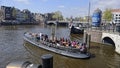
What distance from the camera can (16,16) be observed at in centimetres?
15488

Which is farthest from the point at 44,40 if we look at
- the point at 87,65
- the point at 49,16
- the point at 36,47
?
the point at 49,16

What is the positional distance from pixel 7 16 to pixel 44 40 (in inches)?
4810

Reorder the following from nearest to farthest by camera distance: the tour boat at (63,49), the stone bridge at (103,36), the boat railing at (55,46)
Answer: the tour boat at (63,49)
the boat railing at (55,46)
the stone bridge at (103,36)

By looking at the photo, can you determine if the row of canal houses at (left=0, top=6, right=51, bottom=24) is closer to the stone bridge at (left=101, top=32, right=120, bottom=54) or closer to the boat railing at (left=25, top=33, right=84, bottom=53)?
the stone bridge at (left=101, top=32, right=120, bottom=54)

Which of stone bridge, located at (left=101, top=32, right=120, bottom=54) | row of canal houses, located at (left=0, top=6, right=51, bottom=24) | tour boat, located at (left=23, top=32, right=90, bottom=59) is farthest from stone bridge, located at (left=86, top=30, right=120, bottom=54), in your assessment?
row of canal houses, located at (left=0, top=6, right=51, bottom=24)

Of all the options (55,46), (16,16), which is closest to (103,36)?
(55,46)

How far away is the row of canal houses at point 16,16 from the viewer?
140 metres

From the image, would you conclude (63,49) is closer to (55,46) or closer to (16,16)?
(55,46)

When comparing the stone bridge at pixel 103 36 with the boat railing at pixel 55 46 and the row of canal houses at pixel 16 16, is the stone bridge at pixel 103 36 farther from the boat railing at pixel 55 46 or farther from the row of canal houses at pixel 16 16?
the row of canal houses at pixel 16 16

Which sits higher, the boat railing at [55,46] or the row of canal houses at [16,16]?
the row of canal houses at [16,16]

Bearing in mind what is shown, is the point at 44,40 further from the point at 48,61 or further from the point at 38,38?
the point at 48,61

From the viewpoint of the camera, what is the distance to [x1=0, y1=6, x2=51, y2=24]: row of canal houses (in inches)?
5527

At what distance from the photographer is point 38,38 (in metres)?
31.1

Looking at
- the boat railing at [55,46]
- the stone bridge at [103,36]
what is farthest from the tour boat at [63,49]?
the stone bridge at [103,36]
